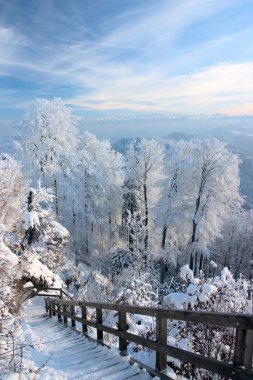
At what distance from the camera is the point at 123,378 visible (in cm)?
530

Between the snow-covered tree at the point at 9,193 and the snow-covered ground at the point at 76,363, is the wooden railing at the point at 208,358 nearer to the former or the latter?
the snow-covered ground at the point at 76,363

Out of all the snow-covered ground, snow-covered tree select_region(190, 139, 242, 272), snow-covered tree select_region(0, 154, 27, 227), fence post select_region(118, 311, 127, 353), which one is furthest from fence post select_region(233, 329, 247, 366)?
snow-covered tree select_region(190, 139, 242, 272)

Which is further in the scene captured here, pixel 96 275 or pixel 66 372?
pixel 96 275

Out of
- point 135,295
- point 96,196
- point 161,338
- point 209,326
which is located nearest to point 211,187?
point 96,196

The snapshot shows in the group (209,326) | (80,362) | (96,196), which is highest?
(209,326)

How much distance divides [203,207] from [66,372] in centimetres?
2460

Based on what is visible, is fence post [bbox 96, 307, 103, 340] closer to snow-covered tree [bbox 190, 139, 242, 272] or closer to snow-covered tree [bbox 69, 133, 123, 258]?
snow-covered tree [bbox 190, 139, 242, 272]

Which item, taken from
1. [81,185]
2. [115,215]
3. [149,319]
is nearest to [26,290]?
[149,319]

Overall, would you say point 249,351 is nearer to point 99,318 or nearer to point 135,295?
point 99,318

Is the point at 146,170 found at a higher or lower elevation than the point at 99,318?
lower

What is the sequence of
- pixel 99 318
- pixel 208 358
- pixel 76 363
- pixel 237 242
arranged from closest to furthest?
pixel 208 358 → pixel 76 363 → pixel 99 318 → pixel 237 242

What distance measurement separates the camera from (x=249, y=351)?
358 cm

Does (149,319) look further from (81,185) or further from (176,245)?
(81,185)

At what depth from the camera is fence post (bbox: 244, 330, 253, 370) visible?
140 inches
